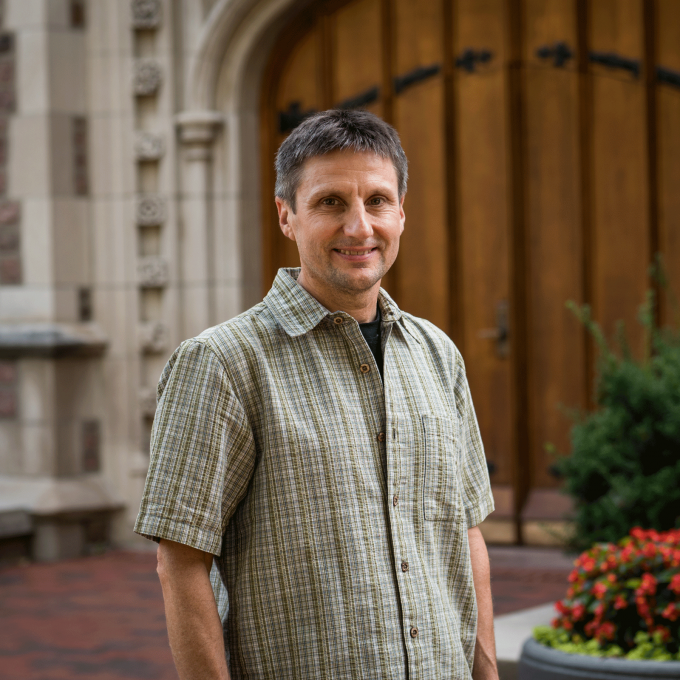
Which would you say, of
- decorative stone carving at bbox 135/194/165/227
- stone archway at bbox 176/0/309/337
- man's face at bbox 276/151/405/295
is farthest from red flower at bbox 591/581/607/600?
decorative stone carving at bbox 135/194/165/227

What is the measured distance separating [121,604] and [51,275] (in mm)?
2204

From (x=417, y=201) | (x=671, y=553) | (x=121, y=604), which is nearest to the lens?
(x=671, y=553)

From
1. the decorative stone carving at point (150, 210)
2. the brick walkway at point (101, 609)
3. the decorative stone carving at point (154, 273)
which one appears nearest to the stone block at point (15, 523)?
the brick walkway at point (101, 609)

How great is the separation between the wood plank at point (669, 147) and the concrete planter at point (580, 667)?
3.17 m

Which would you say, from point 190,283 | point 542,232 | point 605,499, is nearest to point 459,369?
point 605,499

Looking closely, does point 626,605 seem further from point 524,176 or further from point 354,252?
point 524,176

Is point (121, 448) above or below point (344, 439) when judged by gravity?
below

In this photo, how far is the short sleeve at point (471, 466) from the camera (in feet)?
6.23

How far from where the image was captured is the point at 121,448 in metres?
6.56

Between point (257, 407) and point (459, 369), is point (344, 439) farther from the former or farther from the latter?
point (459, 369)

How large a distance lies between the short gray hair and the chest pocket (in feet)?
1.43

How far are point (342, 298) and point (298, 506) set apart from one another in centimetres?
36

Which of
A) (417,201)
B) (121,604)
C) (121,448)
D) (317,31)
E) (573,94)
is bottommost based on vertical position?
(121,604)

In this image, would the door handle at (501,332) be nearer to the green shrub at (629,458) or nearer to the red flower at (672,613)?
the green shrub at (629,458)
